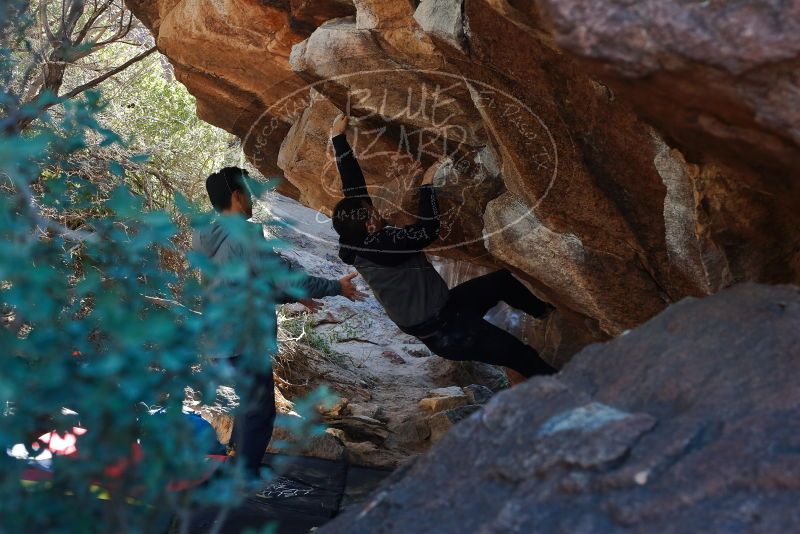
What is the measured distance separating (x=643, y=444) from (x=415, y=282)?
10.7ft

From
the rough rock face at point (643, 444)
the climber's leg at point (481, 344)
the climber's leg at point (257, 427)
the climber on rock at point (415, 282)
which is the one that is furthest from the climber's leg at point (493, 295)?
the rough rock face at point (643, 444)

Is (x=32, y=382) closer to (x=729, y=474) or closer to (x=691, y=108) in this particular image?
(x=729, y=474)

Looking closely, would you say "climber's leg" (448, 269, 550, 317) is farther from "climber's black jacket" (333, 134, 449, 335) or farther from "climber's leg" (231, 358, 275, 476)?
"climber's leg" (231, 358, 275, 476)

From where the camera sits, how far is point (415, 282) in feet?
16.7

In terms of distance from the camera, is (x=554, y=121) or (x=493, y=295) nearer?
(x=554, y=121)

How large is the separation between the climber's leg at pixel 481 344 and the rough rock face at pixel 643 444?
283 centimetres

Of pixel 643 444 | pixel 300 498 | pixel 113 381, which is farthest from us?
pixel 300 498

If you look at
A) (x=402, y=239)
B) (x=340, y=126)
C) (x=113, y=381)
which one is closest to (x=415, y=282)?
(x=402, y=239)

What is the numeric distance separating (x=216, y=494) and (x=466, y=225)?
4532 millimetres

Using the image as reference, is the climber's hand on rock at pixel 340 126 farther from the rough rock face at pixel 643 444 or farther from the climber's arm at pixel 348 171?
the rough rock face at pixel 643 444

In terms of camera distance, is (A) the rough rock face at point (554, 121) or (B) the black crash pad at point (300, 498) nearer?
(A) the rough rock face at point (554, 121)

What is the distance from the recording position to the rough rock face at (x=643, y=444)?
5.61ft

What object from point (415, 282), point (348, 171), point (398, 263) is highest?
point (348, 171)

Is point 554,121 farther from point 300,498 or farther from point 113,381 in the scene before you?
point 113,381
